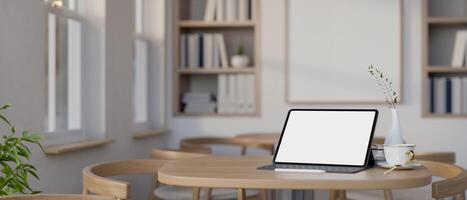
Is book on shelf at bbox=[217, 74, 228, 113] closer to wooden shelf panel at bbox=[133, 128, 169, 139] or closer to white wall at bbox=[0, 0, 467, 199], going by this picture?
white wall at bbox=[0, 0, 467, 199]

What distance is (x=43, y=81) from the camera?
3.71 meters

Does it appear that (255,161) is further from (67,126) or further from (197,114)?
(197,114)

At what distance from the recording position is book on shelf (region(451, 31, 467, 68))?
5.74 m

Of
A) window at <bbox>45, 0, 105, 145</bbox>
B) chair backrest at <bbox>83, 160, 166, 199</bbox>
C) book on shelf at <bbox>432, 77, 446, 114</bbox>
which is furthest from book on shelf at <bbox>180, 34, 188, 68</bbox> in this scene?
chair backrest at <bbox>83, 160, 166, 199</bbox>

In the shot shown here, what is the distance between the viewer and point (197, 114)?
6184 mm

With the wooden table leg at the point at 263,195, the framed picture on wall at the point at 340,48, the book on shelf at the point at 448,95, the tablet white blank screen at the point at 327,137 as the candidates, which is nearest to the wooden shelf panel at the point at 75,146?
the wooden table leg at the point at 263,195

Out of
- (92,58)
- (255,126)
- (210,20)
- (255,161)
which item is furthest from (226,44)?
(255,161)

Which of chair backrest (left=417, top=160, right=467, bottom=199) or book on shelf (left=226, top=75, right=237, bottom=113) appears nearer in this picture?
chair backrest (left=417, top=160, right=467, bottom=199)

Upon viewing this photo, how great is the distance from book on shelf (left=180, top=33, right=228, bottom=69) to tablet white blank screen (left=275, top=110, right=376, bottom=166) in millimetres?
3171

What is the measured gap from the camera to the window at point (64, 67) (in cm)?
412

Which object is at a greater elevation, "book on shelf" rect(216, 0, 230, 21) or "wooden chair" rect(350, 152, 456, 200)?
"book on shelf" rect(216, 0, 230, 21)

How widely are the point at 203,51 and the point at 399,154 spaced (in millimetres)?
3549

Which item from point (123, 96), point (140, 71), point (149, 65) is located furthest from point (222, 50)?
point (123, 96)

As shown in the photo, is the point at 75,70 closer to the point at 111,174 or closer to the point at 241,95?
the point at 111,174
